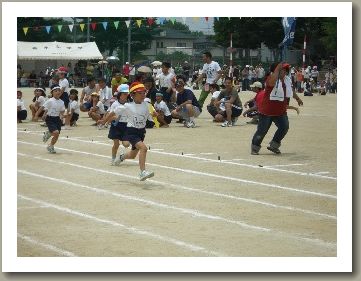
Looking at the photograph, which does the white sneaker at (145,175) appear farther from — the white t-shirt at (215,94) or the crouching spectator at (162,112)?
the white t-shirt at (215,94)

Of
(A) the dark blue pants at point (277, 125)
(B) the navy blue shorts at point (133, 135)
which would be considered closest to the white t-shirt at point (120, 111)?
(B) the navy blue shorts at point (133, 135)

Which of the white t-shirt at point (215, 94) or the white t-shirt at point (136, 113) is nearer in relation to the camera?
the white t-shirt at point (136, 113)

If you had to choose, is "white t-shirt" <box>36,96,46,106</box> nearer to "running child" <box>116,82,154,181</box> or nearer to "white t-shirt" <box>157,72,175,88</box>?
"white t-shirt" <box>157,72,175,88</box>

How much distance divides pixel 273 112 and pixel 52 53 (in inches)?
1441

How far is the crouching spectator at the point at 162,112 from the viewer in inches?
1006

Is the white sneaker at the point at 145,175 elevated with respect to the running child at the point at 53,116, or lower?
lower

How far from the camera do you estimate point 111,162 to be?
17859mm

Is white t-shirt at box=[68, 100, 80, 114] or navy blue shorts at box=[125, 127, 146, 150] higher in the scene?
white t-shirt at box=[68, 100, 80, 114]

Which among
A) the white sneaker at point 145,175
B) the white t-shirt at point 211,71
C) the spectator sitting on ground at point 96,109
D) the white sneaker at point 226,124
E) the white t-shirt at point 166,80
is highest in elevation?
the white t-shirt at point 211,71

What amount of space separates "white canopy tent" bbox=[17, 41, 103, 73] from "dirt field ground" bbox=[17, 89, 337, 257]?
103ft

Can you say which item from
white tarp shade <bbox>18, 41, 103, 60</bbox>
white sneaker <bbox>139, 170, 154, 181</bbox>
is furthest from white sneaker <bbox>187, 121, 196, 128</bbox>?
white tarp shade <bbox>18, 41, 103, 60</bbox>

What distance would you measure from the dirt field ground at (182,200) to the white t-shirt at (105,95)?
5392 millimetres

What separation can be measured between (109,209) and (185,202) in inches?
45.9

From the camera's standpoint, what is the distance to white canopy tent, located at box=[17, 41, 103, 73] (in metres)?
52.8
